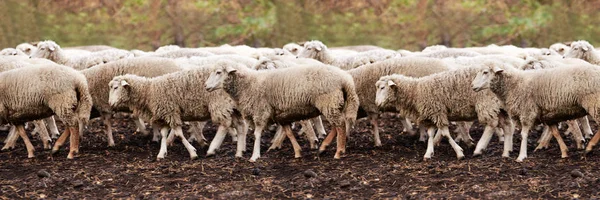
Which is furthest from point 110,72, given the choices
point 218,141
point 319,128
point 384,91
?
point 384,91

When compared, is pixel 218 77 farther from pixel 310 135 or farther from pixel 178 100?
pixel 310 135

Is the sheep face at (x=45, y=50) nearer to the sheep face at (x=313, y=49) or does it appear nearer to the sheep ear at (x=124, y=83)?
the sheep face at (x=313, y=49)

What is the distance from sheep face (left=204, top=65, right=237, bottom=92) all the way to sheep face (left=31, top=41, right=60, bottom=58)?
19.4 ft

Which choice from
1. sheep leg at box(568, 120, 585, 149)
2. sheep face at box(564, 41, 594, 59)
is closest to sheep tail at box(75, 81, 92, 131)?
sheep leg at box(568, 120, 585, 149)

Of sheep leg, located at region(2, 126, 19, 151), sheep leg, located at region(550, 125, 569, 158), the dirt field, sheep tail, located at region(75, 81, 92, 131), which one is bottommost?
the dirt field

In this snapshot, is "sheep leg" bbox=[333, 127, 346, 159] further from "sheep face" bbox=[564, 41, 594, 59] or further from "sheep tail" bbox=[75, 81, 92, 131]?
"sheep face" bbox=[564, 41, 594, 59]

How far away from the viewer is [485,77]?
1081 centimetres

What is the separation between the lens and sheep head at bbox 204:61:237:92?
37.3 ft

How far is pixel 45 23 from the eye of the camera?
101 ft

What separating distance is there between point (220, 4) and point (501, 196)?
22.6 meters

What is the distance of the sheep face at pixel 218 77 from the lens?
37.2ft

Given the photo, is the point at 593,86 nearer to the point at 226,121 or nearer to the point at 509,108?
the point at 509,108

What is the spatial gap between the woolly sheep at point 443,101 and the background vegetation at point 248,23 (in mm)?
15734

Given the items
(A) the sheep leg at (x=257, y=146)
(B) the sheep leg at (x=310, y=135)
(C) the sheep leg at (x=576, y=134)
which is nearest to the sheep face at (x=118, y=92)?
(A) the sheep leg at (x=257, y=146)
